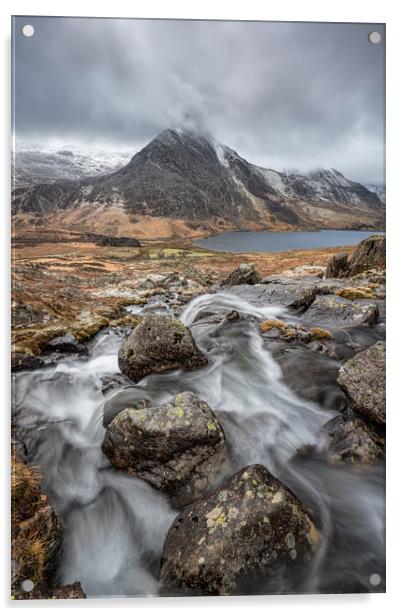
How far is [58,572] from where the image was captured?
9.01ft

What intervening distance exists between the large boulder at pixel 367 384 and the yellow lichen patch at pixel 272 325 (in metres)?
0.83

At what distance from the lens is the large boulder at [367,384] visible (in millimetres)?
3188

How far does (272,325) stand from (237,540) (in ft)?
7.14

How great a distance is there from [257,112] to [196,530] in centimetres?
392

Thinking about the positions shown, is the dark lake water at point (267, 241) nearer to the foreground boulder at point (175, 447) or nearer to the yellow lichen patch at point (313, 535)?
the foreground boulder at point (175, 447)

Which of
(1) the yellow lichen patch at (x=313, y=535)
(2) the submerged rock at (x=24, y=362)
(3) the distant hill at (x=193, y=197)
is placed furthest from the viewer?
(3) the distant hill at (x=193, y=197)

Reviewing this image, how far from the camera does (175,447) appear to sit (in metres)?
2.84

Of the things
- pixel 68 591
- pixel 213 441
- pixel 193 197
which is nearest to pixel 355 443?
pixel 213 441

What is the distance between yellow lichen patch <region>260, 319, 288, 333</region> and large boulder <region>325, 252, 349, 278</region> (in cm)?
78

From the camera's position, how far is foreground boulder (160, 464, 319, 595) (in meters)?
2.52

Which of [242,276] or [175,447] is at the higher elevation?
[242,276]

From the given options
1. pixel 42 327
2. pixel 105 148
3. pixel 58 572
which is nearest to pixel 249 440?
pixel 58 572

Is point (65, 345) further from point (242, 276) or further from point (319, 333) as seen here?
point (319, 333)
